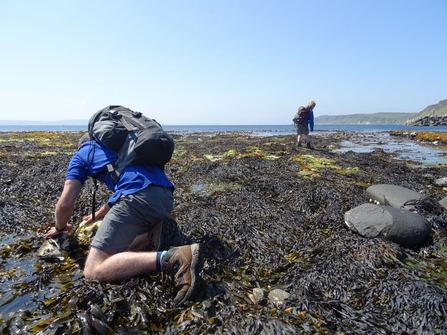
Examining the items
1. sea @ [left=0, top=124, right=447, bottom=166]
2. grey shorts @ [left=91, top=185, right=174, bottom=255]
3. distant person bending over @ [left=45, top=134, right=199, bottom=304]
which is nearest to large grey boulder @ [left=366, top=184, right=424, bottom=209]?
distant person bending over @ [left=45, top=134, right=199, bottom=304]

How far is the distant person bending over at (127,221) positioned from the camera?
2.47 meters

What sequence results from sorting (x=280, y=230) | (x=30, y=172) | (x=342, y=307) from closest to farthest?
(x=342, y=307) → (x=280, y=230) → (x=30, y=172)

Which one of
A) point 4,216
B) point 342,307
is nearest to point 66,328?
point 342,307

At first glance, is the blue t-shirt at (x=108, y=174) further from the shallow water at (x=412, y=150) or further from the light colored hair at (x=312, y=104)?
the light colored hair at (x=312, y=104)

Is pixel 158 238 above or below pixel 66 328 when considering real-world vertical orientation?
above

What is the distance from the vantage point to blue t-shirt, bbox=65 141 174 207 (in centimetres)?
280

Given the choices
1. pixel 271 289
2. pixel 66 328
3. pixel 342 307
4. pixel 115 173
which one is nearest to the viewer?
pixel 66 328

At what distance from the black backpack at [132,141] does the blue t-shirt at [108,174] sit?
70mm

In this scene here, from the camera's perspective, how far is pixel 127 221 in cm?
270

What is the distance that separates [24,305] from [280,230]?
312 centimetres

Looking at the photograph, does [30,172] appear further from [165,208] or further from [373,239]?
[373,239]

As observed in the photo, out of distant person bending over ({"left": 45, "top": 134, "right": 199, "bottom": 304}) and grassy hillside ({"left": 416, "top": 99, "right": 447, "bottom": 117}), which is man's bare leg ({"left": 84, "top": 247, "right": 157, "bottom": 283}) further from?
grassy hillside ({"left": 416, "top": 99, "right": 447, "bottom": 117})

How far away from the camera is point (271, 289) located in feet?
8.81

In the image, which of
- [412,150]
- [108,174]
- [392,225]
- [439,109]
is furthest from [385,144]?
[439,109]
